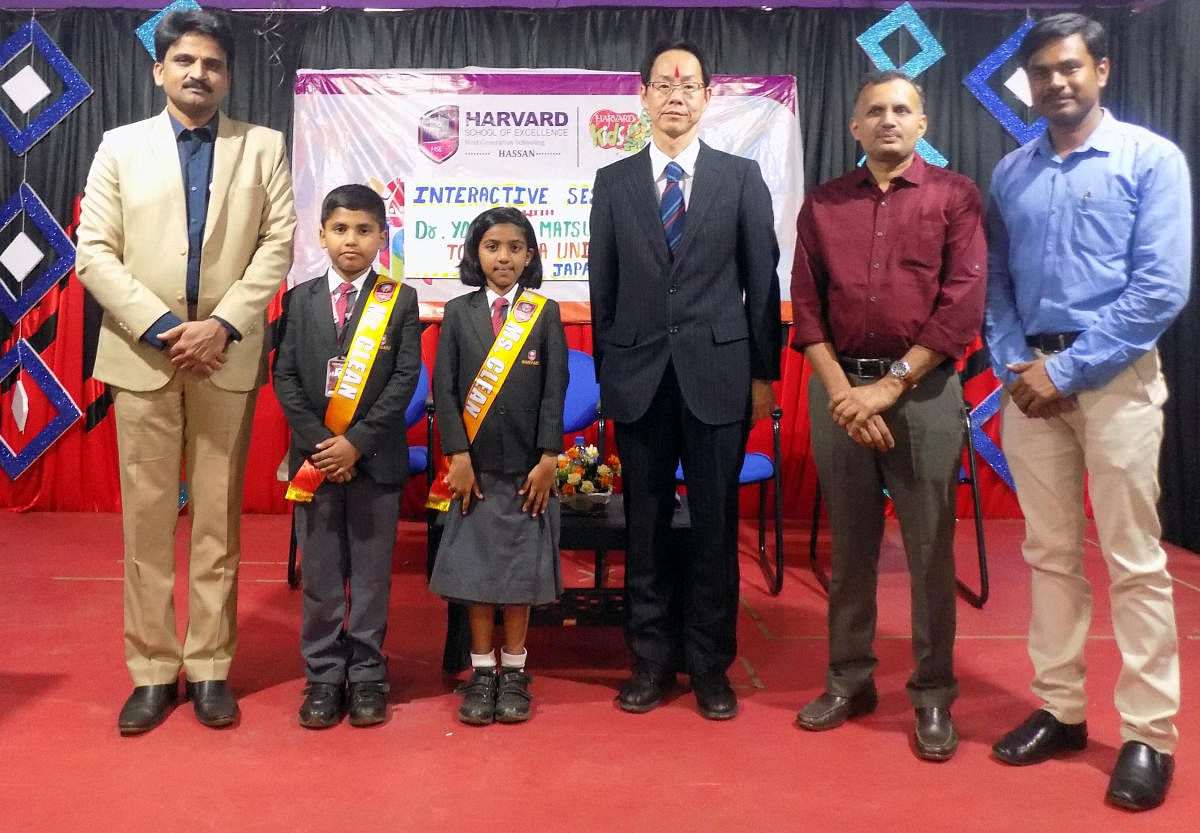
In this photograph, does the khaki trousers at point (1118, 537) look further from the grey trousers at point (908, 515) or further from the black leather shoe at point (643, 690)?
the black leather shoe at point (643, 690)

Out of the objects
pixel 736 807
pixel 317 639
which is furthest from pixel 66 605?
pixel 736 807

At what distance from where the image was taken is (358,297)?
234 cm

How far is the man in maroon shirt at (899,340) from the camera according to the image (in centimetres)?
211

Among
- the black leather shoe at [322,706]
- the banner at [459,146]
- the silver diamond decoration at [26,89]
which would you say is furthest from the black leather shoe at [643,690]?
the silver diamond decoration at [26,89]

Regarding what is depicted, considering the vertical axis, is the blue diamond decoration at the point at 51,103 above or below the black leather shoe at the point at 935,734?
above

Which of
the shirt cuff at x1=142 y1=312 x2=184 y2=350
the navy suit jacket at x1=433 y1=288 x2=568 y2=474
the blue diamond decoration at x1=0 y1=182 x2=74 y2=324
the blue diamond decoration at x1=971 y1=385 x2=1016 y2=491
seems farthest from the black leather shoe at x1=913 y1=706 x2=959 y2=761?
the blue diamond decoration at x1=0 y1=182 x2=74 y2=324

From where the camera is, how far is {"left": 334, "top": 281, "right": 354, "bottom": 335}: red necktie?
2328 millimetres

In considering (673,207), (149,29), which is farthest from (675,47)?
(149,29)

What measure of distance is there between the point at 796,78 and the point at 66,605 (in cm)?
382

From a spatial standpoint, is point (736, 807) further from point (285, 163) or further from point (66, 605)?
point (66, 605)

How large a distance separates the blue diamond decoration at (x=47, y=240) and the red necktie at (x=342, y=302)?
3.19 metres

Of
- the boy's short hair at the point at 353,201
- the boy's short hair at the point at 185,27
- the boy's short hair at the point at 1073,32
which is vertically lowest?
the boy's short hair at the point at 353,201

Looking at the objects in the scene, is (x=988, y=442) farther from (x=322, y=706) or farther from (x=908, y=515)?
(x=322, y=706)

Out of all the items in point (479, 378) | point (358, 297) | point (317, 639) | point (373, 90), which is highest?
point (373, 90)
